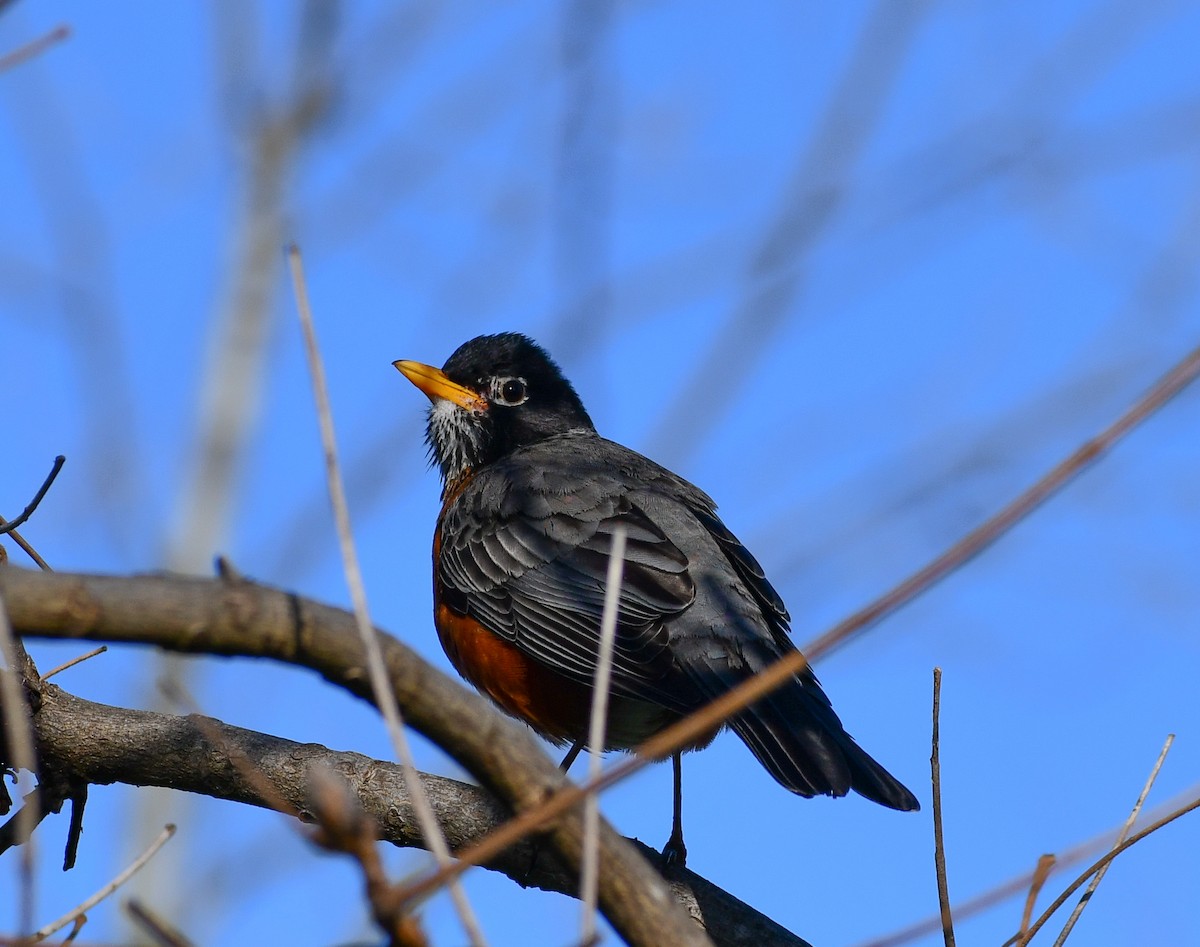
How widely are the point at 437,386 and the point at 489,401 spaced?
26 cm

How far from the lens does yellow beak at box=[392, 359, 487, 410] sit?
646cm

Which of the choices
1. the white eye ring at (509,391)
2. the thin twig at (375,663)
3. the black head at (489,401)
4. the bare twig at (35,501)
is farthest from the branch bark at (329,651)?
the white eye ring at (509,391)

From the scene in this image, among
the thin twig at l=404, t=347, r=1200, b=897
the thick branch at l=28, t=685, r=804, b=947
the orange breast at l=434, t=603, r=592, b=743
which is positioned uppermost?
the orange breast at l=434, t=603, r=592, b=743

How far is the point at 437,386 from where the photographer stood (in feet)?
21.2

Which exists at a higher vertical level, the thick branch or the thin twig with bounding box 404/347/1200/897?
the thick branch

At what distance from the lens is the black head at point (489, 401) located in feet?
21.2

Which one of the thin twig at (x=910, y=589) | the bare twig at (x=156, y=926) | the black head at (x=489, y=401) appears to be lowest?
the bare twig at (x=156, y=926)

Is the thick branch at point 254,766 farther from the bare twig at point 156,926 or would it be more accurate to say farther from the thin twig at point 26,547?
the bare twig at point 156,926

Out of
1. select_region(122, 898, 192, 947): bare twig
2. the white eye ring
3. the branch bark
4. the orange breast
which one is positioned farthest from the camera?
the white eye ring

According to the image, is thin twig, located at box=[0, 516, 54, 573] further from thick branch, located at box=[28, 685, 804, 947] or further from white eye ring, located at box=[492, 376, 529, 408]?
white eye ring, located at box=[492, 376, 529, 408]

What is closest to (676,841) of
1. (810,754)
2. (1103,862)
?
(810,754)

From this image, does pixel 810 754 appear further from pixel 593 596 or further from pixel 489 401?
pixel 489 401

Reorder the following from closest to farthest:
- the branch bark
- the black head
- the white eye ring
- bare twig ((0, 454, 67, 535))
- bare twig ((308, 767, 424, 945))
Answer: bare twig ((308, 767, 424, 945)) → the branch bark → bare twig ((0, 454, 67, 535)) → the black head → the white eye ring

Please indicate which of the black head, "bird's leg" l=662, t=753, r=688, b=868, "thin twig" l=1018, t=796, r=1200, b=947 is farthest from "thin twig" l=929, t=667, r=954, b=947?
the black head
